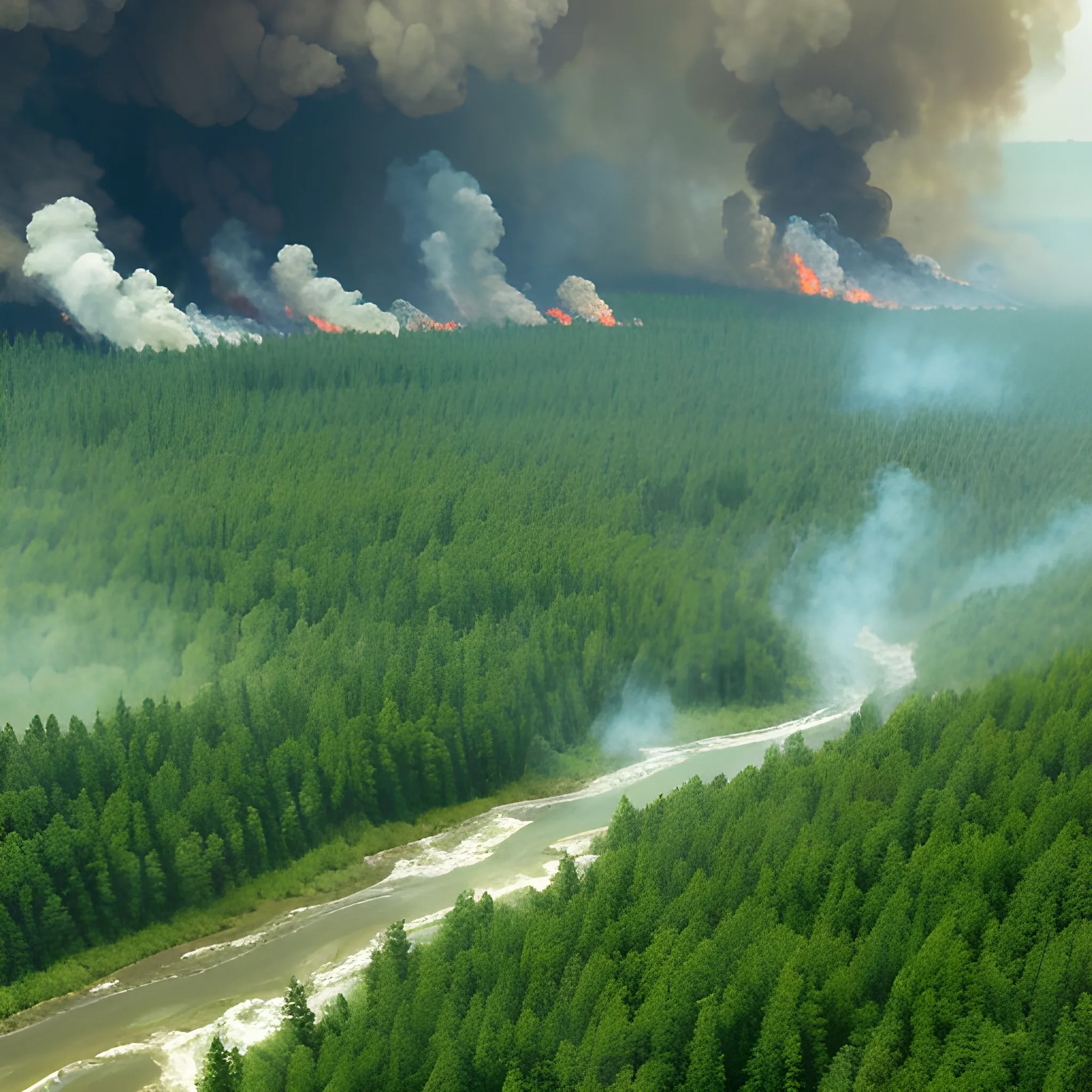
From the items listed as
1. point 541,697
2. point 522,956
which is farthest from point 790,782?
point 541,697

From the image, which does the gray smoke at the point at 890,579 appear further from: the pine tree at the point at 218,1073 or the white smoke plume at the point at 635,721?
the pine tree at the point at 218,1073

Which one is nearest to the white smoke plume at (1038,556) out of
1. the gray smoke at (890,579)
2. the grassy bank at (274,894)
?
the gray smoke at (890,579)

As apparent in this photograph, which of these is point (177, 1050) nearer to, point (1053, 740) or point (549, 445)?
point (1053, 740)

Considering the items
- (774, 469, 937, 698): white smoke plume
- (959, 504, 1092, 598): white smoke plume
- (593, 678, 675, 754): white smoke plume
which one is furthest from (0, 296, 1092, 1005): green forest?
(959, 504, 1092, 598): white smoke plume

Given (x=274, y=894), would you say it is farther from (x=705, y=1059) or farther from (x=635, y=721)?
(x=635, y=721)

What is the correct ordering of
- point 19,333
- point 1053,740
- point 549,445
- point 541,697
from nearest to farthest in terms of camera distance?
point 1053,740, point 541,697, point 549,445, point 19,333

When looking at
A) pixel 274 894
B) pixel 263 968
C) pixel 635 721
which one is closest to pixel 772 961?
pixel 263 968

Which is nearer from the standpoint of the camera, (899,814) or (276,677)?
(899,814)
